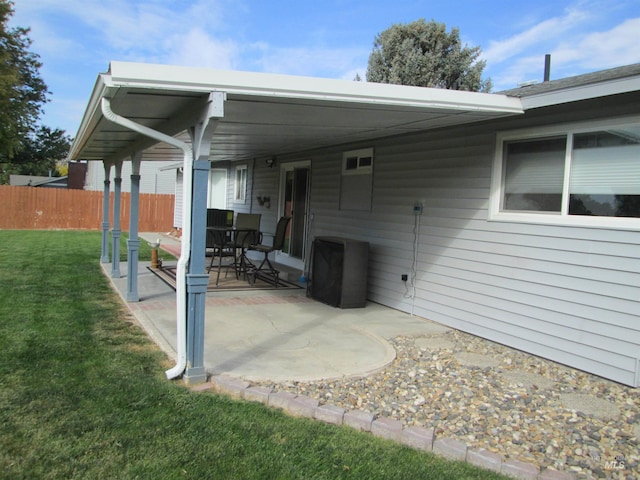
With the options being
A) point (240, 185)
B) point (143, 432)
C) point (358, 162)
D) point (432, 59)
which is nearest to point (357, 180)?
point (358, 162)

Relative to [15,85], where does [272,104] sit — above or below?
below

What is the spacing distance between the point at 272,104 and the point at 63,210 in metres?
19.1

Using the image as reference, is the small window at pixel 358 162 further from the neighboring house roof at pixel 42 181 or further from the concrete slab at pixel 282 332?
the neighboring house roof at pixel 42 181

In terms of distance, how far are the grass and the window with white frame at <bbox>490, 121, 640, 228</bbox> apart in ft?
9.08

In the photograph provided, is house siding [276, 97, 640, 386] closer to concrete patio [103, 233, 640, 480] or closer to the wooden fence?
concrete patio [103, 233, 640, 480]

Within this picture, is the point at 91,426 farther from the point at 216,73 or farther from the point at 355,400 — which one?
the point at 216,73

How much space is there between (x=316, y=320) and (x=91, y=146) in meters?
4.18

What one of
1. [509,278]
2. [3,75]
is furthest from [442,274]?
[3,75]

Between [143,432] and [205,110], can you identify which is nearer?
[143,432]

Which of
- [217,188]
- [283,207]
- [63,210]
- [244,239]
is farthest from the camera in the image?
[63,210]

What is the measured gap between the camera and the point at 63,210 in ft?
65.7

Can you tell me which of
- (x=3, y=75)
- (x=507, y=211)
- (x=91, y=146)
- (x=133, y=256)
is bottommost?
(x=133, y=256)

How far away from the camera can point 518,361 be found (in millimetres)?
4555

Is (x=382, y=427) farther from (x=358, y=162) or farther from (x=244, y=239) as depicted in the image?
(x=244, y=239)
